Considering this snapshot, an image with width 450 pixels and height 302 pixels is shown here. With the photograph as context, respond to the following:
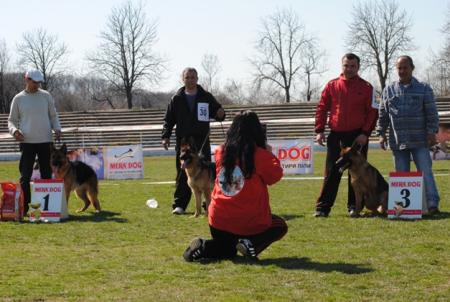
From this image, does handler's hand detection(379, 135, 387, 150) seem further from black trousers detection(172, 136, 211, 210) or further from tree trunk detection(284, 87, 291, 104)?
tree trunk detection(284, 87, 291, 104)

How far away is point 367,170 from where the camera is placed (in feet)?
25.7

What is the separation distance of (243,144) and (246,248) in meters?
0.83

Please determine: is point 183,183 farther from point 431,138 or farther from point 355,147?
point 431,138

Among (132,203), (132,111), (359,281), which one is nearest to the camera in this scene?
(359,281)

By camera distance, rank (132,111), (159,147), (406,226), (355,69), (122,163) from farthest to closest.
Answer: (132,111) < (159,147) < (122,163) < (355,69) < (406,226)

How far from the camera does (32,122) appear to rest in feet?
26.7

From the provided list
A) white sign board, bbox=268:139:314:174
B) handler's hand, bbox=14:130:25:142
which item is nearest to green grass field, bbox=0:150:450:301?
handler's hand, bbox=14:130:25:142

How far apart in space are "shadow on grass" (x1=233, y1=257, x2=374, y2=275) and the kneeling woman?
12cm

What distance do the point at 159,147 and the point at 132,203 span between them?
86.2 ft

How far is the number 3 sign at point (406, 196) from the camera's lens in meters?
7.39

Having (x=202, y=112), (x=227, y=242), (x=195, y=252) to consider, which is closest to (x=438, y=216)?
(x=202, y=112)

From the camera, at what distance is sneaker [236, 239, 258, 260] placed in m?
5.11

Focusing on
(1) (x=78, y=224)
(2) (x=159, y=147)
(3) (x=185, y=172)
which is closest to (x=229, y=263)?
(1) (x=78, y=224)

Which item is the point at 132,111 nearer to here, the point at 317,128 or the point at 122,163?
the point at 122,163
